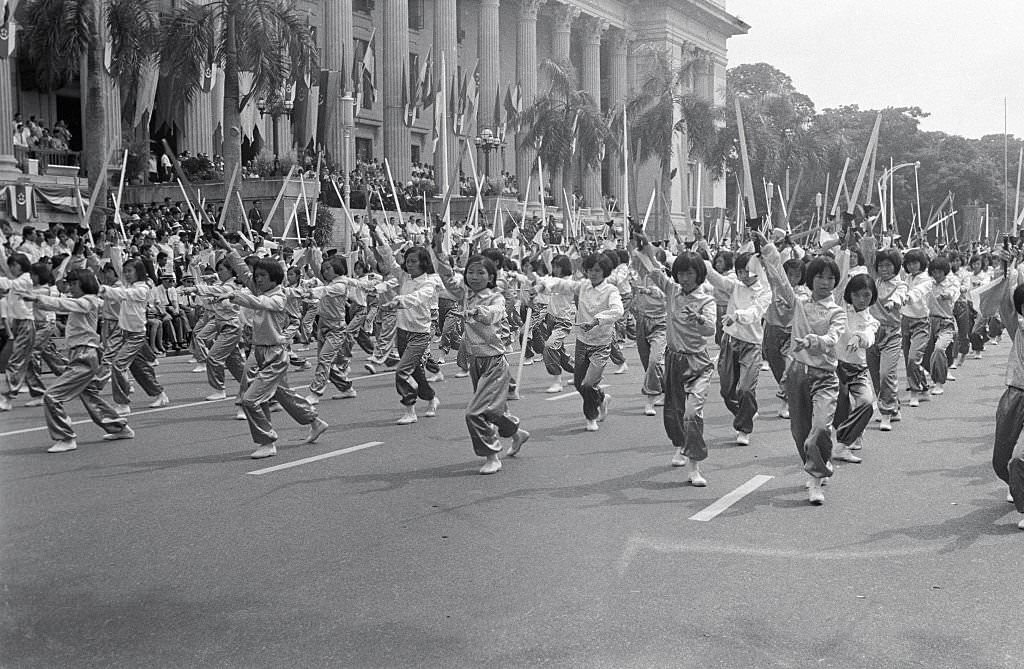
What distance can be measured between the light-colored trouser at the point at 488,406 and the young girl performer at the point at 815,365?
82.3 inches

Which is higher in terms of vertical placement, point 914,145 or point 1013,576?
point 914,145

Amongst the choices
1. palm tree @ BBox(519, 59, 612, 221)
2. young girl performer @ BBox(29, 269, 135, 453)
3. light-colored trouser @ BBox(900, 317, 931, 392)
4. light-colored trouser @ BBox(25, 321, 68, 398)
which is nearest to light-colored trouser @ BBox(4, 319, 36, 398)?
light-colored trouser @ BBox(25, 321, 68, 398)

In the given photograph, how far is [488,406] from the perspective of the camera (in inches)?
321

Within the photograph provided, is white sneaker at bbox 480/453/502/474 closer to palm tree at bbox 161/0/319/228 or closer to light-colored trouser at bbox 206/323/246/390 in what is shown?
light-colored trouser at bbox 206/323/246/390

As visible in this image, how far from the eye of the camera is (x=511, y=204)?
35469 millimetres

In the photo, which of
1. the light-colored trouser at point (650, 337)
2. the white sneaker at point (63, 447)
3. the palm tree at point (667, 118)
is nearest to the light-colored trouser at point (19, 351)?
the white sneaker at point (63, 447)

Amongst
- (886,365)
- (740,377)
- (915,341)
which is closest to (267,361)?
(740,377)

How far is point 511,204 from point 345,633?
31.3m

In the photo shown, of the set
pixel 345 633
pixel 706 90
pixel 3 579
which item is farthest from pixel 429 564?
pixel 706 90

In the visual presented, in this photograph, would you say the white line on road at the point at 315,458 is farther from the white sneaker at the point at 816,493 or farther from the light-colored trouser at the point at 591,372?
the white sneaker at the point at 816,493

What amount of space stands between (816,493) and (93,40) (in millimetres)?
20147

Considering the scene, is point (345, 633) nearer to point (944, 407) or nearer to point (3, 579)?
point (3, 579)

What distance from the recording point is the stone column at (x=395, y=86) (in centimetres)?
3853

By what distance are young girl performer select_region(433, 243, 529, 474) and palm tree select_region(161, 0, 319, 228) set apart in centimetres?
1568
